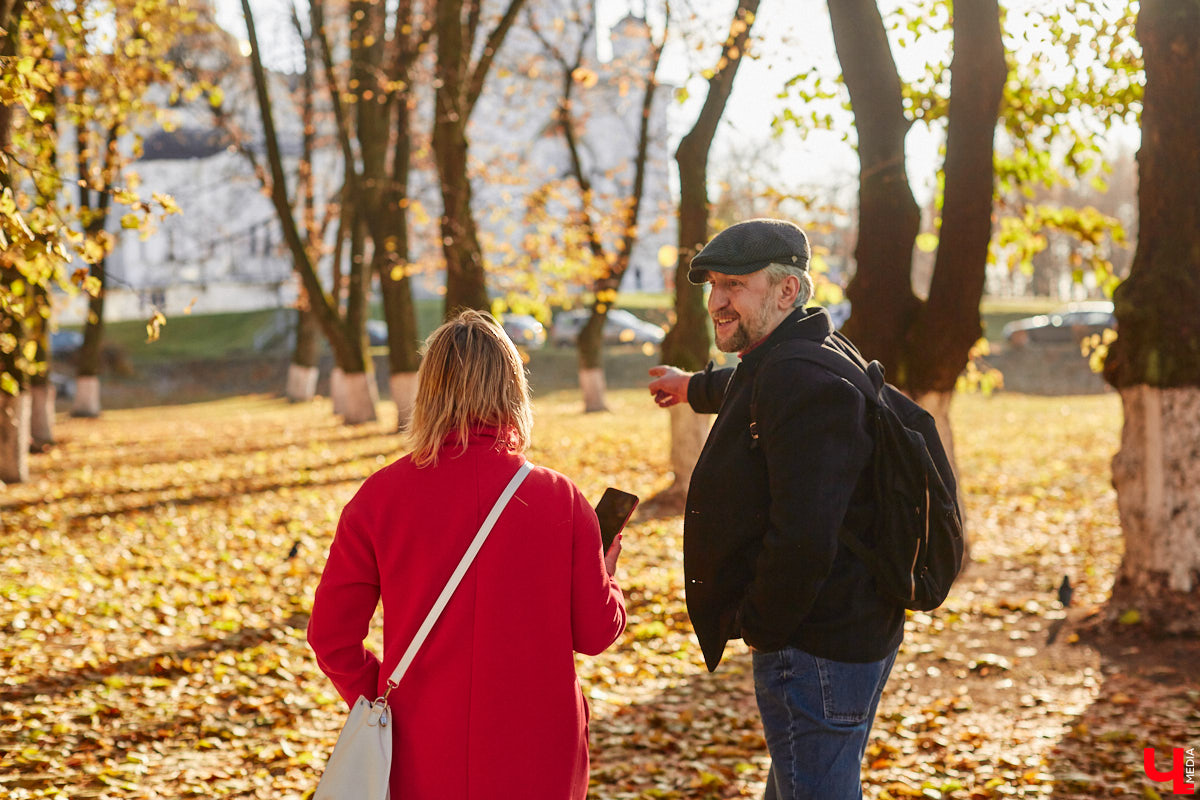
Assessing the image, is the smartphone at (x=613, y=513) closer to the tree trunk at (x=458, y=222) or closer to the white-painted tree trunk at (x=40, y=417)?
the tree trunk at (x=458, y=222)

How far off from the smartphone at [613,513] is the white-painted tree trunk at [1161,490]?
4.72 meters

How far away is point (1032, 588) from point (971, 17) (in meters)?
4.31

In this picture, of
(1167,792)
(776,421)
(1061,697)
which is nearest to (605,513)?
(776,421)

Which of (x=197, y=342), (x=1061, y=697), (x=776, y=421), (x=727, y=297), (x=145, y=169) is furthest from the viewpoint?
(x=145, y=169)

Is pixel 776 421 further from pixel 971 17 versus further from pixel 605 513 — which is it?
pixel 971 17

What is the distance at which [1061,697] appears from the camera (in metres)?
6.04

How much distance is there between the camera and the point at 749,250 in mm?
2914

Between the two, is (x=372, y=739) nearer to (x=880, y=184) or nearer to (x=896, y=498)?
(x=896, y=498)

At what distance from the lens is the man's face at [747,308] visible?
295 centimetres

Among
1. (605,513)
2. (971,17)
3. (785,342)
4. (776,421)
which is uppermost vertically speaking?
(971,17)

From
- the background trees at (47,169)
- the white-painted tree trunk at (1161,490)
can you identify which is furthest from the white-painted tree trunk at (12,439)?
the white-painted tree trunk at (1161,490)

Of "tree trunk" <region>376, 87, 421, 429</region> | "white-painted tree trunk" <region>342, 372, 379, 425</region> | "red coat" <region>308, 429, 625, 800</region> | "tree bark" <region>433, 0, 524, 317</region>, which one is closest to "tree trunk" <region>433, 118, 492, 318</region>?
"tree bark" <region>433, 0, 524, 317</region>

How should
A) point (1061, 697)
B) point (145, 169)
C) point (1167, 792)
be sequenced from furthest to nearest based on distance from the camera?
point (145, 169) → point (1061, 697) → point (1167, 792)

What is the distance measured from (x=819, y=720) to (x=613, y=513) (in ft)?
2.56
